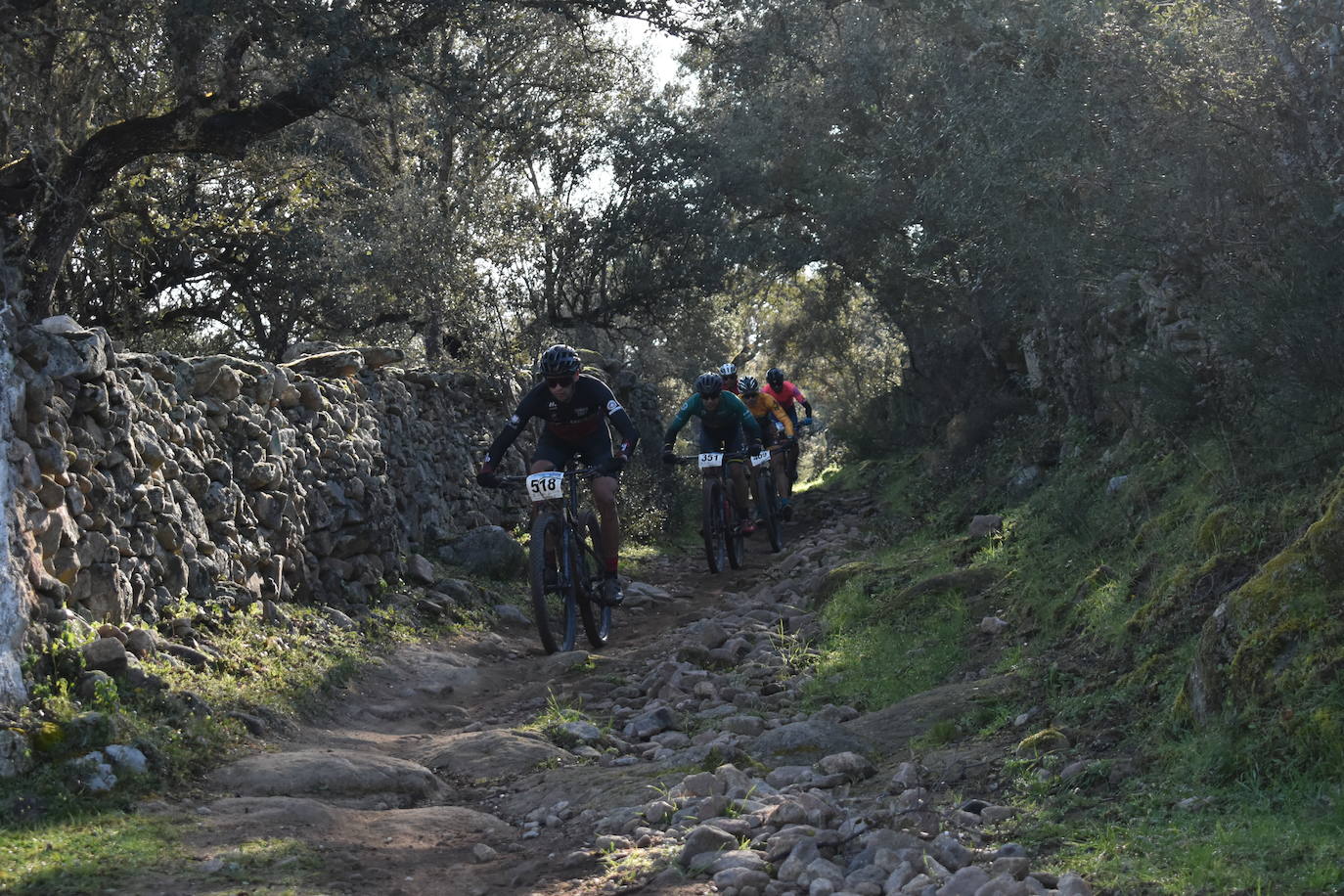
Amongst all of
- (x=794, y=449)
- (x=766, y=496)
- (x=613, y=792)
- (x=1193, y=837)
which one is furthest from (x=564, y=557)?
(x=794, y=449)

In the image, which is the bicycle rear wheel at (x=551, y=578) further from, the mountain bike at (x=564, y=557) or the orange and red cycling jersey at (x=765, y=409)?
the orange and red cycling jersey at (x=765, y=409)

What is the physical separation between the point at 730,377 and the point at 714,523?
182cm

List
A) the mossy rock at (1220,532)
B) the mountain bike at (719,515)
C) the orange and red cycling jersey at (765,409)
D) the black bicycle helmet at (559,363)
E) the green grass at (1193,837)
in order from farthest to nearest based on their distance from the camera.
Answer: the orange and red cycling jersey at (765,409)
the mountain bike at (719,515)
the black bicycle helmet at (559,363)
the mossy rock at (1220,532)
the green grass at (1193,837)

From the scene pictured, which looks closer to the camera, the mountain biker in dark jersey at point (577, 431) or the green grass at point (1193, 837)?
the green grass at point (1193, 837)

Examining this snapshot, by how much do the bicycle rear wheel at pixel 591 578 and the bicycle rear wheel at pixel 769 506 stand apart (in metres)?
4.55

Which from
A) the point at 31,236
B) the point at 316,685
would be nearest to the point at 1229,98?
the point at 316,685

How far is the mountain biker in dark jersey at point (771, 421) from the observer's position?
15445mm

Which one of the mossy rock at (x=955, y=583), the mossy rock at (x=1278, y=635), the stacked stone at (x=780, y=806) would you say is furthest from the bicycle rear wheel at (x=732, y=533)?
the mossy rock at (x=1278, y=635)

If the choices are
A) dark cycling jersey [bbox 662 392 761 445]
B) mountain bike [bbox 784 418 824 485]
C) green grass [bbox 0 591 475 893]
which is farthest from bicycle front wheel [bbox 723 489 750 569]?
green grass [bbox 0 591 475 893]

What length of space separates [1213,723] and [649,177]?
20055 mm

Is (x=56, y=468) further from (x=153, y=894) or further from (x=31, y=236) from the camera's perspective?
(x=31, y=236)

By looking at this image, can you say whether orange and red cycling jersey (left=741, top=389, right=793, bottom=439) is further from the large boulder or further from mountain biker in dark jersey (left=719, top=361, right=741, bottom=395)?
the large boulder

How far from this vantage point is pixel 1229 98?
30.0 feet

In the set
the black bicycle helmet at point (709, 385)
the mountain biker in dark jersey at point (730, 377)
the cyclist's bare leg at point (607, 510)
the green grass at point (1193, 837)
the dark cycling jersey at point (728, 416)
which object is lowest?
the green grass at point (1193, 837)
